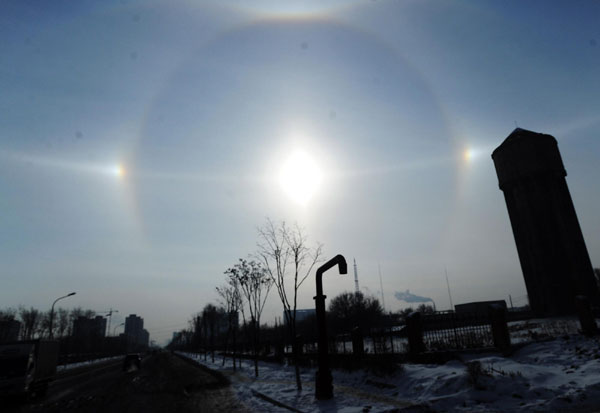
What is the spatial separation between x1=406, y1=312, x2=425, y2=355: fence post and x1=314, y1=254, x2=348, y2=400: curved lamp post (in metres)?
4.90

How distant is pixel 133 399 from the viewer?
49.6 feet

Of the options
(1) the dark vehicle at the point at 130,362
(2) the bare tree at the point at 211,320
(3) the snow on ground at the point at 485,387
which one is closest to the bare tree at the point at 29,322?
(2) the bare tree at the point at 211,320

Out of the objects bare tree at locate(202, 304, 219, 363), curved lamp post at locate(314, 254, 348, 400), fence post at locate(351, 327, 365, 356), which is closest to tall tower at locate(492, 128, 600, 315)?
fence post at locate(351, 327, 365, 356)

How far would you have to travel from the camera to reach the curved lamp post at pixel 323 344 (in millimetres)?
12102

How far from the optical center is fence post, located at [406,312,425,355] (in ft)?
50.3

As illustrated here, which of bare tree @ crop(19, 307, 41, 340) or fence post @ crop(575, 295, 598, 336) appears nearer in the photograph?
fence post @ crop(575, 295, 598, 336)

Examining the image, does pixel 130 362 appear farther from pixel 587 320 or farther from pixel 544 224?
pixel 544 224

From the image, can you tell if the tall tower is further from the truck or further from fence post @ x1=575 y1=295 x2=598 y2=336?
the truck

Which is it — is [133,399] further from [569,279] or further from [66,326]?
[66,326]

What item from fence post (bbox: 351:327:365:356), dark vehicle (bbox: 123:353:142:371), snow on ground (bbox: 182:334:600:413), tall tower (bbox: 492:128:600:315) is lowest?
dark vehicle (bbox: 123:353:142:371)

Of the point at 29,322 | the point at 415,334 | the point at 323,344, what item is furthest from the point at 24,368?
the point at 29,322

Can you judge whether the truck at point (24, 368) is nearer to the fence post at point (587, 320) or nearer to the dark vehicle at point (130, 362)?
the dark vehicle at point (130, 362)

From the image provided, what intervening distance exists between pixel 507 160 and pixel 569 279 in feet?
41.6

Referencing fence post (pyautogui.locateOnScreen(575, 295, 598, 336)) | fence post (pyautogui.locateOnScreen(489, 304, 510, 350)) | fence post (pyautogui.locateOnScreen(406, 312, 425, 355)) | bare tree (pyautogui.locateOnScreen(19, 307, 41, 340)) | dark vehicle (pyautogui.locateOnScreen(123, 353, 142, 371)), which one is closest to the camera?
fence post (pyautogui.locateOnScreen(489, 304, 510, 350))
